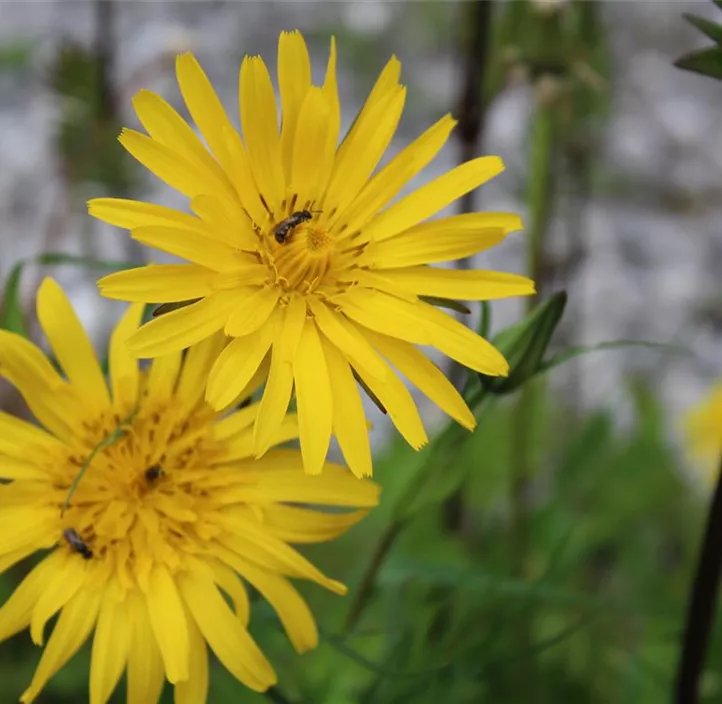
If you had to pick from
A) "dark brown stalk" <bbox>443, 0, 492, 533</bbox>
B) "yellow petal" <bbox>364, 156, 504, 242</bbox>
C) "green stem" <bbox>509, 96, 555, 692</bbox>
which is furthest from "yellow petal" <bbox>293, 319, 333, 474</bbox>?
"green stem" <bbox>509, 96, 555, 692</bbox>

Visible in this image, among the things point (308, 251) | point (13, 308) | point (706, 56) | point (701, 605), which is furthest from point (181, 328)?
point (701, 605)

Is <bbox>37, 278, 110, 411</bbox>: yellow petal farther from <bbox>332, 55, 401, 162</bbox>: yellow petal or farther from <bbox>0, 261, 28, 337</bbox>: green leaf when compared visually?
<bbox>332, 55, 401, 162</bbox>: yellow petal

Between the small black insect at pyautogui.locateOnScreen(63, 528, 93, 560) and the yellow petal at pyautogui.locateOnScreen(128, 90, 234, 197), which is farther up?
the yellow petal at pyautogui.locateOnScreen(128, 90, 234, 197)

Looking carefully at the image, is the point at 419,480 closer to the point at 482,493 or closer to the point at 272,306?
the point at 272,306

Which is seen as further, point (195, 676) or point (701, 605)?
point (701, 605)

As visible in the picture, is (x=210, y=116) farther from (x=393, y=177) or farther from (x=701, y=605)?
(x=701, y=605)

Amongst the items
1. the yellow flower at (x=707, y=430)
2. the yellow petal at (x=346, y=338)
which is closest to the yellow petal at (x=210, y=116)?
the yellow petal at (x=346, y=338)

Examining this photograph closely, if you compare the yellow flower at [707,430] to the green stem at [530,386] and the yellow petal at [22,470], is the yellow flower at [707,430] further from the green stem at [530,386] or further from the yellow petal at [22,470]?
the yellow petal at [22,470]
